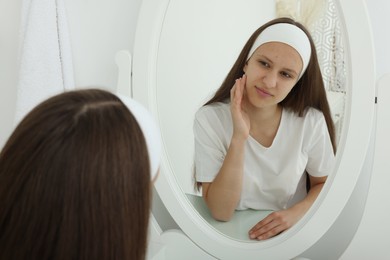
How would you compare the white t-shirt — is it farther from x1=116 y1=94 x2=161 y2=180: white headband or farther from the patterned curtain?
x1=116 y1=94 x2=161 y2=180: white headband

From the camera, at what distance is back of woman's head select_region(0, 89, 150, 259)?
0.43 m

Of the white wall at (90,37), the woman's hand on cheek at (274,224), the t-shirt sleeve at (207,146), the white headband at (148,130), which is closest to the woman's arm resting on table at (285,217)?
the woman's hand on cheek at (274,224)

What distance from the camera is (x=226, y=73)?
81 centimetres

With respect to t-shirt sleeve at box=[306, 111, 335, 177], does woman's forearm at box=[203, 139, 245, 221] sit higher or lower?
lower

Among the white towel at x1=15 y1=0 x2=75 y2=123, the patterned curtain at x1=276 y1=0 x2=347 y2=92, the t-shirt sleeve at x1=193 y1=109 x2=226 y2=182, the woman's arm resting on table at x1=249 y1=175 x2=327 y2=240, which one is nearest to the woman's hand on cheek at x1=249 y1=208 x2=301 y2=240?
the woman's arm resting on table at x1=249 y1=175 x2=327 y2=240

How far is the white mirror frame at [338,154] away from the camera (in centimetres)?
72

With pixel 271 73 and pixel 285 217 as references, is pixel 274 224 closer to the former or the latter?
pixel 285 217

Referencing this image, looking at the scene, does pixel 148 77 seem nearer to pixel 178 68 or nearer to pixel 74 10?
pixel 178 68

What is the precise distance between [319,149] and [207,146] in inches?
8.3

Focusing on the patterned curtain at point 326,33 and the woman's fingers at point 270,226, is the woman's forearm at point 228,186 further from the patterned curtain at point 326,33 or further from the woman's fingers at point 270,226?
the patterned curtain at point 326,33

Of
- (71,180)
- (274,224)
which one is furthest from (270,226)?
(71,180)

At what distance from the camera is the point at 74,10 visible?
101 cm

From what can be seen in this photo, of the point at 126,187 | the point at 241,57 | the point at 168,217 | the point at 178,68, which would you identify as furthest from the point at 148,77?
the point at 126,187

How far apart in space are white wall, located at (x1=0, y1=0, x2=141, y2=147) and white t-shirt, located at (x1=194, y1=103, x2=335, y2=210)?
0.98 ft
